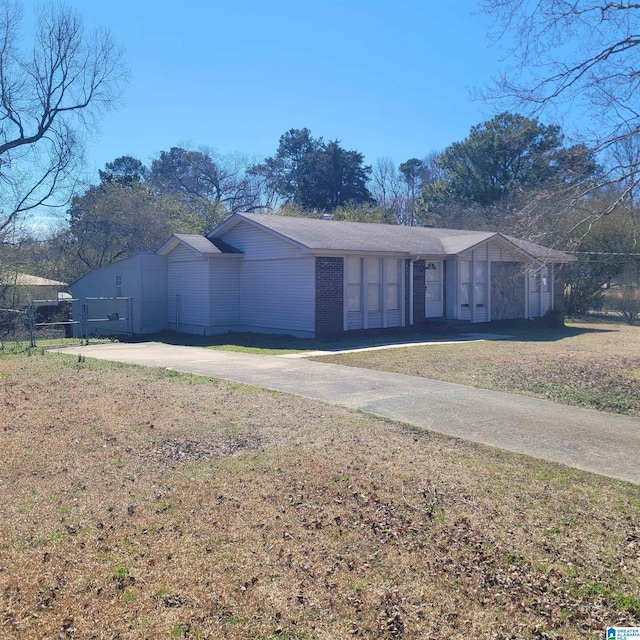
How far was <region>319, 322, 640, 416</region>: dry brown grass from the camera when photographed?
34.6ft

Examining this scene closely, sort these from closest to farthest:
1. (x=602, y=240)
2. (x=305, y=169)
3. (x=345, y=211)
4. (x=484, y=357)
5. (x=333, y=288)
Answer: (x=484, y=357)
(x=333, y=288)
(x=602, y=240)
(x=345, y=211)
(x=305, y=169)

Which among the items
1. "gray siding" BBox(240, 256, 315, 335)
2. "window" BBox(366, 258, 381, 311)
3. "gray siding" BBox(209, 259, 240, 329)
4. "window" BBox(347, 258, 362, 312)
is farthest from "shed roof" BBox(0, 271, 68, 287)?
"window" BBox(366, 258, 381, 311)

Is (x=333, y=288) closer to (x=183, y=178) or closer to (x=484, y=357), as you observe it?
(x=484, y=357)

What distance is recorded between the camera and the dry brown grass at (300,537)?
3.73 m

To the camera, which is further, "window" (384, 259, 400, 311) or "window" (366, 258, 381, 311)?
"window" (384, 259, 400, 311)

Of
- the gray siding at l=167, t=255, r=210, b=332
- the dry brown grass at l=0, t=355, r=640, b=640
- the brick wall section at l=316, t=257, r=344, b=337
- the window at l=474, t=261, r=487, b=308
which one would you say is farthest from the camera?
the window at l=474, t=261, r=487, b=308

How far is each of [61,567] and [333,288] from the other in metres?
14.9

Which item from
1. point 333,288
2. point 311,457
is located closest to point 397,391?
point 311,457

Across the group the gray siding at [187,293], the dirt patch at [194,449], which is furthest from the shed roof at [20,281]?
the dirt patch at [194,449]

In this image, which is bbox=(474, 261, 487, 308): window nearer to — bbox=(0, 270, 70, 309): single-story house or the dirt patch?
bbox=(0, 270, 70, 309): single-story house

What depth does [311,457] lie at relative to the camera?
6.76 metres

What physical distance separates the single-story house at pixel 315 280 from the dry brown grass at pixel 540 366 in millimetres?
2977

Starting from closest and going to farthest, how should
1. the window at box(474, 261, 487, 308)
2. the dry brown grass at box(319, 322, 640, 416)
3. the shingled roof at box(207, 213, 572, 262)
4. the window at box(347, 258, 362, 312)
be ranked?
the dry brown grass at box(319, 322, 640, 416)
the shingled roof at box(207, 213, 572, 262)
the window at box(347, 258, 362, 312)
the window at box(474, 261, 487, 308)

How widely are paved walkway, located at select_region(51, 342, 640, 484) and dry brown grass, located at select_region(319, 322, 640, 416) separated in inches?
25.9
